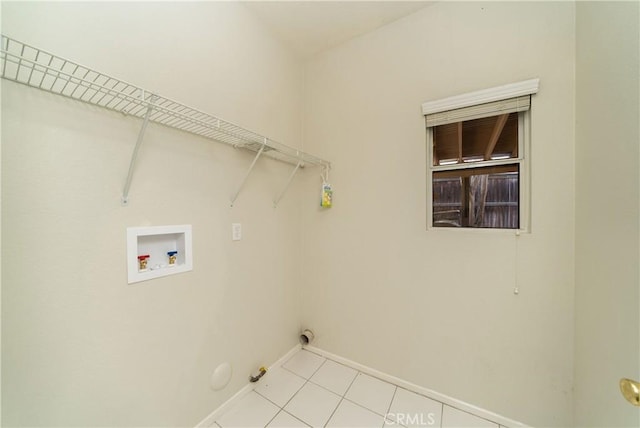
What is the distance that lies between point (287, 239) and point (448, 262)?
4.15 feet

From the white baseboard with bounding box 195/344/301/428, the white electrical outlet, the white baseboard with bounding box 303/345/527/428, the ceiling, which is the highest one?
the ceiling

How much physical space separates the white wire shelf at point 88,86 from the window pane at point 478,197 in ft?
4.20

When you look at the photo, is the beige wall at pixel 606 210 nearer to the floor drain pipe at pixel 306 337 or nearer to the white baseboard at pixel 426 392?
the white baseboard at pixel 426 392

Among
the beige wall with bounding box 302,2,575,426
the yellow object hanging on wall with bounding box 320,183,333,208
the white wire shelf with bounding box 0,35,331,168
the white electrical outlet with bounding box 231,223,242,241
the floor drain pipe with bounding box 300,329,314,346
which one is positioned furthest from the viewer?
the floor drain pipe with bounding box 300,329,314,346

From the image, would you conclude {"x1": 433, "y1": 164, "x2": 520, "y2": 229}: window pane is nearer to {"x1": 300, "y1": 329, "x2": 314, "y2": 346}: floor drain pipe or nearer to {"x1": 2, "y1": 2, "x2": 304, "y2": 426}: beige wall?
{"x1": 2, "y1": 2, "x2": 304, "y2": 426}: beige wall

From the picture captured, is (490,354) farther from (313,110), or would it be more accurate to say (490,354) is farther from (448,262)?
(313,110)

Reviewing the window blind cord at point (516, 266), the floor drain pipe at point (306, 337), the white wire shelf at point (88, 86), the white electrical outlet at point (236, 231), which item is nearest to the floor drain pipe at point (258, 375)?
the floor drain pipe at point (306, 337)

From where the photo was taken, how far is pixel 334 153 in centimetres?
193

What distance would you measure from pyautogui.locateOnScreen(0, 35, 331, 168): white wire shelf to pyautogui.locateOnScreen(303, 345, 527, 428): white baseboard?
1853 mm

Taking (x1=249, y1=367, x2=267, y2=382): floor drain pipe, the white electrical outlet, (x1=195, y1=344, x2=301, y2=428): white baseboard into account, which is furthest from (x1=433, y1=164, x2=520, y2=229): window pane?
(x1=195, y1=344, x2=301, y2=428): white baseboard

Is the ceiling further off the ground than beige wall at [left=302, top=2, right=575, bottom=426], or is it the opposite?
the ceiling

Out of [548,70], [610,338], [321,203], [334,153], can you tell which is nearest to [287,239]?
[321,203]

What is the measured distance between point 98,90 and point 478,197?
6.72 feet

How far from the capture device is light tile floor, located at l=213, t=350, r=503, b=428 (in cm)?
134
